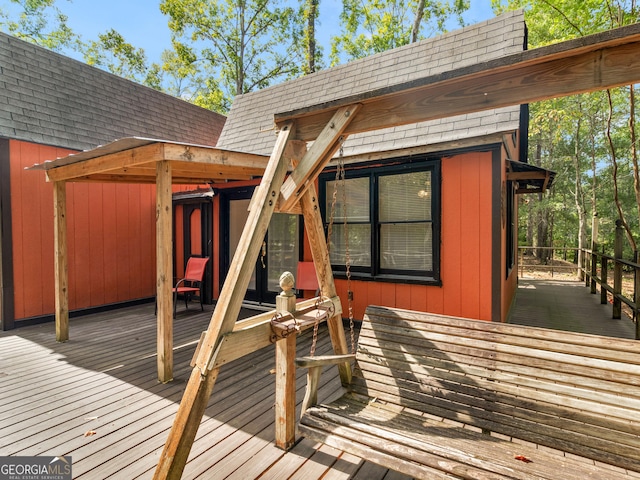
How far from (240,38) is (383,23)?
6330 millimetres

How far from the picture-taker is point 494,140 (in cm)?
389

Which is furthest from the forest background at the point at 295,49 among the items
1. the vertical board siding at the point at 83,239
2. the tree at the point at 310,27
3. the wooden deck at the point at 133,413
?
the wooden deck at the point at 133,413

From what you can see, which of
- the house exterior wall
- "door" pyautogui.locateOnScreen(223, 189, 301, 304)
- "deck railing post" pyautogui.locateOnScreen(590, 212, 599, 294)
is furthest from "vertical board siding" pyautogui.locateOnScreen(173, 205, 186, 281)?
"deck railing post" pyautogui.locateOnScreen(590, 212, 599, 294)

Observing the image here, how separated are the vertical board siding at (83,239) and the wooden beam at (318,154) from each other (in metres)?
5.56

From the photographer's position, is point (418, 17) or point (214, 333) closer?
point (214, 333)

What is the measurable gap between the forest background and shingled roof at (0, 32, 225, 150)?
7.82 m

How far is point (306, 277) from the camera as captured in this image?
5.38m

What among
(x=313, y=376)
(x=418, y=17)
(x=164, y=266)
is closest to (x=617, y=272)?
(x=313, y=376)

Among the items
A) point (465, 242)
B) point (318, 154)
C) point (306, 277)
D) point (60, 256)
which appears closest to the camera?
point (318, 154)

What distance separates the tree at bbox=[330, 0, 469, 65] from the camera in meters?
14.8

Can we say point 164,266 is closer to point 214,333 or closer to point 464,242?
point 214,333

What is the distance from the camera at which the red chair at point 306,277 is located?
5277mm

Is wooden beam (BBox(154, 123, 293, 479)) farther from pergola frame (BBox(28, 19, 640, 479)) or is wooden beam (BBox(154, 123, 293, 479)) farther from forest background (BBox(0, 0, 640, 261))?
Result: forest background (BBox(0, 0, 640, 261))

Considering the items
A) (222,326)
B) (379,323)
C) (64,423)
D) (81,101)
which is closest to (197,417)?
(222,326)
